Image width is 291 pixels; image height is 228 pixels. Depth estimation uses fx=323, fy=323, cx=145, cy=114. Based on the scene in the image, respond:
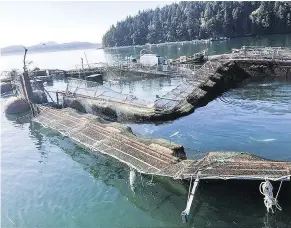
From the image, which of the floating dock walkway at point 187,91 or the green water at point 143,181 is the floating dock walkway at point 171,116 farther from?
the green water at point 143,181

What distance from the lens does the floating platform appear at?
1917 cm

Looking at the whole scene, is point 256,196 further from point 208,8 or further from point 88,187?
point 208,8

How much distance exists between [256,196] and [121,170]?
11.1 meters

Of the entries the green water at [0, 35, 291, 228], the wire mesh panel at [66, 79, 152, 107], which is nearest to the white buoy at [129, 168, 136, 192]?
the green water at [0, 35, 291, 228]

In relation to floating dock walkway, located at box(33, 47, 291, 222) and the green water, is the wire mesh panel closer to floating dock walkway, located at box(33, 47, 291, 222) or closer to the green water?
floating dock walkway, located at box(33, 47, 291, 222)

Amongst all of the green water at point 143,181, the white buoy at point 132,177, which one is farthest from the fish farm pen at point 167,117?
the green water at point 143,181

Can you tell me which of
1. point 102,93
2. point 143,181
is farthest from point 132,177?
point 102,93

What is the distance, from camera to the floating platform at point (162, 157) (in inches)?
755

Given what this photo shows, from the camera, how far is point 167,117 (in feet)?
Answer: 123

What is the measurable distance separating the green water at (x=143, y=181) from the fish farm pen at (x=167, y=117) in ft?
4.15

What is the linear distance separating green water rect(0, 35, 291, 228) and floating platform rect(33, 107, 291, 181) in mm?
1144

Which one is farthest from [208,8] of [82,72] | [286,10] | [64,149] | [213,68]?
[64,149]

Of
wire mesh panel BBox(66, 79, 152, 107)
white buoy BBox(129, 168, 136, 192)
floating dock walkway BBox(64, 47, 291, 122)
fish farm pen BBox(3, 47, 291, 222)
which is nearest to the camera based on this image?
fish farm pen BBox(3, 47, 291, 222)

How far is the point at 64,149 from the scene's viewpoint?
33.2 metres
